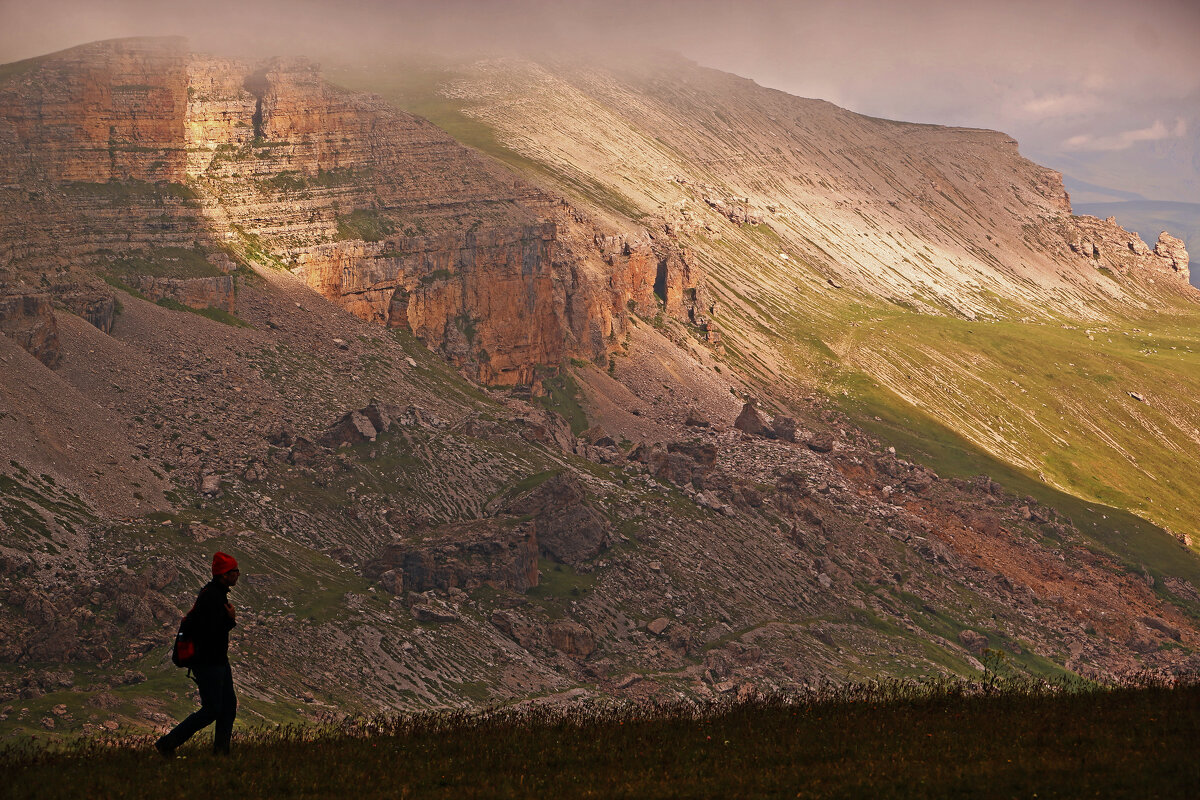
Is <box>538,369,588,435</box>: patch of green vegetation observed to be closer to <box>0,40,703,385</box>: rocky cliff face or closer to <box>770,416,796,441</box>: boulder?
<box>0,40,703,385</box>: rocky cliff face

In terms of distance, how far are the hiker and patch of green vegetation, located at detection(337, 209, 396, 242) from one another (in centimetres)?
9540

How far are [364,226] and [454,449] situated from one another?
118 feet

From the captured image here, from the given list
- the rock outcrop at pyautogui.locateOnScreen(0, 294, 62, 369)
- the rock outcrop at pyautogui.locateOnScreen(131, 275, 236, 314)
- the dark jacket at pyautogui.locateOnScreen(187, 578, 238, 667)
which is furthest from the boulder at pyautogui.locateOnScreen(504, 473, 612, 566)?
the dark jacket at pyautogui.locateOnScreen(187, 578, 238, 667)

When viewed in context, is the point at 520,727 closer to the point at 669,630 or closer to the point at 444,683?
the point at 444,683

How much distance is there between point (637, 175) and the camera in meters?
187

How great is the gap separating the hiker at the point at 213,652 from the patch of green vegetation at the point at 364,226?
313ft

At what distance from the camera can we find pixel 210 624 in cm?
2242

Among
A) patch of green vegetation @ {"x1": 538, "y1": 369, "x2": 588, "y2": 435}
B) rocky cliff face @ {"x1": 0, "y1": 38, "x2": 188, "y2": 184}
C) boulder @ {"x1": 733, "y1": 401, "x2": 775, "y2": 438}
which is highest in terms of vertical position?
rocky cliff face @ {"x1": 0, "y1": 38, "x2": 188, "y2": 184}

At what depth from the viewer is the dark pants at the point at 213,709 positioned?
74.0 feet


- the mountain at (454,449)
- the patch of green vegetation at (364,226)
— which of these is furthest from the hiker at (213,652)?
the patch of green vegetation at (364,226)

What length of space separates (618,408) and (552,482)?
3801 centimetres

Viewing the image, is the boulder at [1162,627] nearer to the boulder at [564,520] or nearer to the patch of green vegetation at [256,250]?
the boulder at [564,520]

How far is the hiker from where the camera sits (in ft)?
73.0

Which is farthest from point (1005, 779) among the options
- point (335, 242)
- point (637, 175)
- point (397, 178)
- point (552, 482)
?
point (637, 175)
